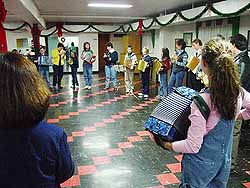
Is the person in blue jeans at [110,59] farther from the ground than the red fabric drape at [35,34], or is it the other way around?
the red fabric drape at [35,34]

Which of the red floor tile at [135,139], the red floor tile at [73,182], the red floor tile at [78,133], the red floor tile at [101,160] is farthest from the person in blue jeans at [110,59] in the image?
the red floor tile at [73,182]

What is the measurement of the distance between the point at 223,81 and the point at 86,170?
7.16ft

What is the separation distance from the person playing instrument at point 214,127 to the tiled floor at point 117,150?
4.51ft

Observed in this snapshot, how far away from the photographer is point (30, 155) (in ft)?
3.11

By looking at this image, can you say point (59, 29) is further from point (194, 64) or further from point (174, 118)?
point (174, 118)

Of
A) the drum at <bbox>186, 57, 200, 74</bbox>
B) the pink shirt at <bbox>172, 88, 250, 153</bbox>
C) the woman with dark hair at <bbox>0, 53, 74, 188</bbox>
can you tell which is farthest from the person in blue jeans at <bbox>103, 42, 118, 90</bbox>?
the woman with dark hair at <bbox>0, 53, 74, 188</bbox>

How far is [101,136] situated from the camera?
161 inches

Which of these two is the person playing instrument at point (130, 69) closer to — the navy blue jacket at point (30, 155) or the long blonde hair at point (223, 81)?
the long blonde hair at point (223, 81)

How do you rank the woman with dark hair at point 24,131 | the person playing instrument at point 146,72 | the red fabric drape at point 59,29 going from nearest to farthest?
the woman with dark hair at point 24,131 → the person playing instrument at point 146,72 → the red fabric drape at point 59,29

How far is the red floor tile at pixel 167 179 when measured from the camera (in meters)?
2.70

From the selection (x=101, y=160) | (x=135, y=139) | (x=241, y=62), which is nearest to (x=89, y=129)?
(x=135, y=139)

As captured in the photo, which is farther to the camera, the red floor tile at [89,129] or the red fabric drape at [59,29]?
the red fabric drape at [59,29]

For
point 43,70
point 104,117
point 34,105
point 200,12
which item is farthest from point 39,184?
point 43,70

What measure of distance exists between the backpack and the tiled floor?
1.47m
